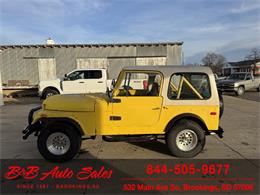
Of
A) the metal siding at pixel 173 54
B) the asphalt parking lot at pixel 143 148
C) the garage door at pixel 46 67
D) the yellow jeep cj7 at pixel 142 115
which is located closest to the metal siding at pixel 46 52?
the garage door at pixel 46 67

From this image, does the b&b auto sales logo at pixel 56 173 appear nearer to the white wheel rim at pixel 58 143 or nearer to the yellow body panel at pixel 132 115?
the white wheel rim at pixel 58 143

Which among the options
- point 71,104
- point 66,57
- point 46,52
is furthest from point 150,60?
point 71,104

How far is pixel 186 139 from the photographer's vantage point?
5.33m

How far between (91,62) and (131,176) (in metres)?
19.8

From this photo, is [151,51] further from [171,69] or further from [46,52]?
[171,69]

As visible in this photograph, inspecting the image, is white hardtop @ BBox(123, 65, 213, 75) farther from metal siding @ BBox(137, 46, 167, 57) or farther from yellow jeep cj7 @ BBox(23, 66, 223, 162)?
metal siding @ BBox(137, 46, 167, 57)

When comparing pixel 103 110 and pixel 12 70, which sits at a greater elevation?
pixel 12 70

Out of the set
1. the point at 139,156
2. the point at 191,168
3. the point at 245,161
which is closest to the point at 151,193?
the point at 191,168

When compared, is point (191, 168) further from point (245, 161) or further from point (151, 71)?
point (151, 71)

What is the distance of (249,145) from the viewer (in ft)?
20.4

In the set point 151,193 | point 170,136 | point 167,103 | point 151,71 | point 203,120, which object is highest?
point 151,71

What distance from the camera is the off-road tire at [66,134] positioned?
16.7ft

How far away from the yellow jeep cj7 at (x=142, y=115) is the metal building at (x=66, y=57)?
18.2 metres

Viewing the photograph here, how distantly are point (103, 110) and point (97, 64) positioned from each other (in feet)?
61.5
